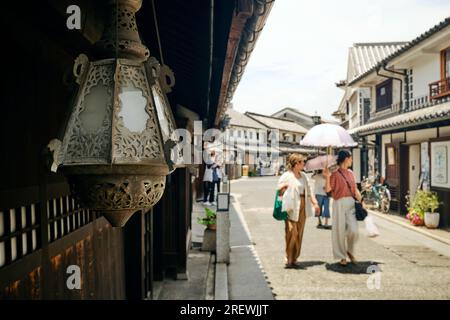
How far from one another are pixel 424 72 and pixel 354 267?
11.0m

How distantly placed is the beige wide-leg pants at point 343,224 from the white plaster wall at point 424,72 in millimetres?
9636

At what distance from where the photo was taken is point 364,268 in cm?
825

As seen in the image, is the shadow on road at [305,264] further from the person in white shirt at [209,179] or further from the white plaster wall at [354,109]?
the white plaster wall at [354,109]

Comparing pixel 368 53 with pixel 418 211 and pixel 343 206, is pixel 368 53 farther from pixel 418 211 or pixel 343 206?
pixel 343 206

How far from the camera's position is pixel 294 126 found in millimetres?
73562

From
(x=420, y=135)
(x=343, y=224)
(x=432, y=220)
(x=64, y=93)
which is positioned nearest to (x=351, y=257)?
(x=343, y=224)

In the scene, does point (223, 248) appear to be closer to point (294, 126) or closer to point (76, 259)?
point (76, 259)

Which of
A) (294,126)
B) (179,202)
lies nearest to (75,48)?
(179,202)

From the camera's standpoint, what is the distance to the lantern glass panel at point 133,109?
150 cm

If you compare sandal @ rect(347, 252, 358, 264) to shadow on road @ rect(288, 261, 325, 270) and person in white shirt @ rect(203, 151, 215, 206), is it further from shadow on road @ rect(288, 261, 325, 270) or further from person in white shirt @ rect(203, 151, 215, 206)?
person in white shirt @ rect(203, 151, 215, 206)

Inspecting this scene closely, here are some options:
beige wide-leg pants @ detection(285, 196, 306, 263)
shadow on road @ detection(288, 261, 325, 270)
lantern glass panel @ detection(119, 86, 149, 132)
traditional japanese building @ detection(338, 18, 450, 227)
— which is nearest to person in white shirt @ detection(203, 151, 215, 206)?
traditional japanese building @ detection(338, 18, 450, 227)

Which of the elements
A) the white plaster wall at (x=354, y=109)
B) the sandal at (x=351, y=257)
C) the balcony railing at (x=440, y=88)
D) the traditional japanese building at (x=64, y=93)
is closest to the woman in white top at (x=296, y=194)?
the sandal at (x=351, y=257)

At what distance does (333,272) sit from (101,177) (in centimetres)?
735

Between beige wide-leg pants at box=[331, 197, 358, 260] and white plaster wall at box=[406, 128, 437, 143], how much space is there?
27.5 feet
